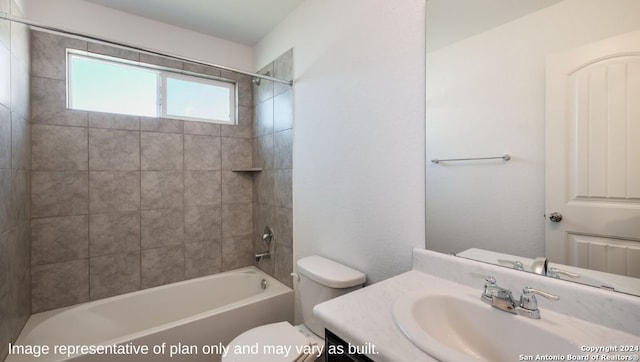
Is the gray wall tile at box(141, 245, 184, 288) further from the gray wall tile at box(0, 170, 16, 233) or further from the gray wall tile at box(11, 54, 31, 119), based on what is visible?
the gray wall tile at box(11, 54, 31, 119)

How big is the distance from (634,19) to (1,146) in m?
2.46

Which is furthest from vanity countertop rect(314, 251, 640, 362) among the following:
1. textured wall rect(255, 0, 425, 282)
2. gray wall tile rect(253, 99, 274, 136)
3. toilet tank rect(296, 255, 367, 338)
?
gray wall tile rect(253, 99, 274, 136)

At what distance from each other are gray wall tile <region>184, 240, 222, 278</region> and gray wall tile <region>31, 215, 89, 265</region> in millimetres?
696

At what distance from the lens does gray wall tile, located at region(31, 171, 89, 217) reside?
1810 mm

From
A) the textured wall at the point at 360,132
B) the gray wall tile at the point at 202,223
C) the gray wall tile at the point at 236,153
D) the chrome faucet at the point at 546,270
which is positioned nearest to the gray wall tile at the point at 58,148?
the gray wall tile at the point at 202,223

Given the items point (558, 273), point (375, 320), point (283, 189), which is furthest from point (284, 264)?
point (558, 273)

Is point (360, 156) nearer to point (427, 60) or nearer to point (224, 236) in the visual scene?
point (427, 60)

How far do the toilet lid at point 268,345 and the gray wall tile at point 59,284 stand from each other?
1.45 m

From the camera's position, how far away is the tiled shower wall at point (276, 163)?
6.95ft

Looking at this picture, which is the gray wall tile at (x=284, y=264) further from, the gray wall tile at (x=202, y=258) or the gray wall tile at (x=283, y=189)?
the gray wall tile at (x=202, y=258)

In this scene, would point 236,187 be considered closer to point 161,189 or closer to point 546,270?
point 161,189

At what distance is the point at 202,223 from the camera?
2.41m

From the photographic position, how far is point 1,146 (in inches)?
50.2

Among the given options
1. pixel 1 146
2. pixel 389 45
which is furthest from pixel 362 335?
pixel 1 146
